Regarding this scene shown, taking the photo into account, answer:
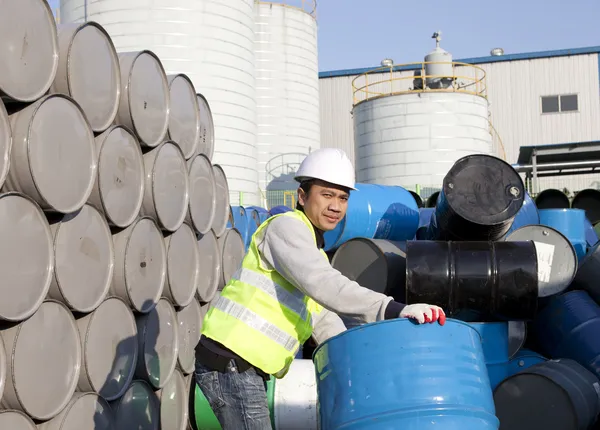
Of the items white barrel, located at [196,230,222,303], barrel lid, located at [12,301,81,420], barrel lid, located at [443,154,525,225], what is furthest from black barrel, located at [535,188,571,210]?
barrel lid, located at [12,301,81,420]

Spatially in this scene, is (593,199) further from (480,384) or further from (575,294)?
(480,384)

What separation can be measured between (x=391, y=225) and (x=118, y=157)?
3620 mm

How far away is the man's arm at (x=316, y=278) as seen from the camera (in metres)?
2.48

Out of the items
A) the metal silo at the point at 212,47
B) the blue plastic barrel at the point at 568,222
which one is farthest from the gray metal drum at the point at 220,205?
the metal silo at the point at 212,47

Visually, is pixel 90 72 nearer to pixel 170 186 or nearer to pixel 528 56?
pixel 170 186

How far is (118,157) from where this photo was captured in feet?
13.5

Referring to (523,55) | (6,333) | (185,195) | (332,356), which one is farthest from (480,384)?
(523,55)

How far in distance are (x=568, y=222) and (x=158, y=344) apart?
427cm

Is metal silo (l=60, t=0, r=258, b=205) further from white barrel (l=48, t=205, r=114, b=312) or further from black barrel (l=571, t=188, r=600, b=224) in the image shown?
white barrel (l=48, t=205, r=114, b=312)

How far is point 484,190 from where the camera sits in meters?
5.73

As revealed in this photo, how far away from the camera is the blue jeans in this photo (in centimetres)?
265

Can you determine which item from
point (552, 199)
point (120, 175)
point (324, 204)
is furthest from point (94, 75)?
point (552, 199)

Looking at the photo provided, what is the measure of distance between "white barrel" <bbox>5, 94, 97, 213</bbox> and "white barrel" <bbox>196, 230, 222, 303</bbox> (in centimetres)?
178

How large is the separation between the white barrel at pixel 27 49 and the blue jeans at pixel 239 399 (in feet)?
4.89
